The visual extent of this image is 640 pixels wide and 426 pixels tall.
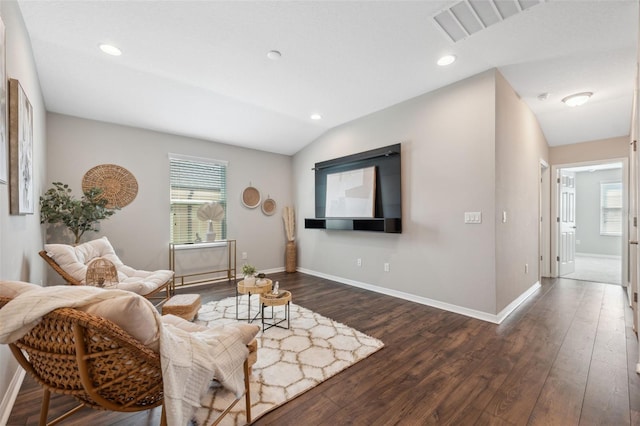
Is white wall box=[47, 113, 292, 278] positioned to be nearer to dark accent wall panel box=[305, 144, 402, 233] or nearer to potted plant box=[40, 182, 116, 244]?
potted plant box=[40, 182, 116, 244]

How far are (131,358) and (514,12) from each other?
3.33 meters

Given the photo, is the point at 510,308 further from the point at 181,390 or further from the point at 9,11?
the point at 9,11

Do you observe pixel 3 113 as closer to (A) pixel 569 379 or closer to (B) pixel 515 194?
(A) pixel 569 379

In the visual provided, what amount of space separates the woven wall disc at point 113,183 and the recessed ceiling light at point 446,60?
440 centimetres

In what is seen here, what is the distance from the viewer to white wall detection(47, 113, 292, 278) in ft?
11.8

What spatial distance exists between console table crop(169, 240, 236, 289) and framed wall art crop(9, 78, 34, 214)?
2337mm

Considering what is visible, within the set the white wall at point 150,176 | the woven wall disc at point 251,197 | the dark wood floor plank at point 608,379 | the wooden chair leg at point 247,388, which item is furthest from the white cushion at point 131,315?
the woven wall disc at point 251,197

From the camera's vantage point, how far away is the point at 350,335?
2576 mm

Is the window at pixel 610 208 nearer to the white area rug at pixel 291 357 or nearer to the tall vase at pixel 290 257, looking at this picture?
the tall vase at pixel 290 257

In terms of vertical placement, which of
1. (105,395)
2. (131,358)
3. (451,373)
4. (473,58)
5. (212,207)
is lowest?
(451,373)

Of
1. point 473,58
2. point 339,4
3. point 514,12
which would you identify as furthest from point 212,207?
point 514,12

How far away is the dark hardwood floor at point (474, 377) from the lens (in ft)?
5.13

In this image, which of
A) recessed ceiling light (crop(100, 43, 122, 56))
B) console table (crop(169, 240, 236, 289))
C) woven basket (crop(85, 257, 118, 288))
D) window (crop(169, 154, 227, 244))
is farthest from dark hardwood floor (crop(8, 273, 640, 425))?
recessed ceiling light (crop(100, 43, 122, 56))

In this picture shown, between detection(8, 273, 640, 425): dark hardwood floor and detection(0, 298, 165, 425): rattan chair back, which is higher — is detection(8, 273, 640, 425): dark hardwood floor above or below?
below
